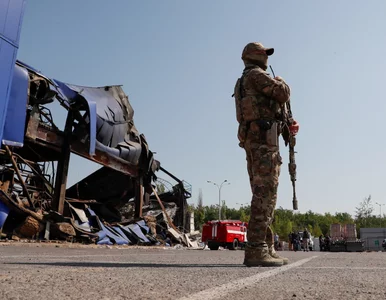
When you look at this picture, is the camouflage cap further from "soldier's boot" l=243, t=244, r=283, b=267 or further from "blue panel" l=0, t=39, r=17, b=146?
"blue panel" l=0, t=39, r=17, b=146

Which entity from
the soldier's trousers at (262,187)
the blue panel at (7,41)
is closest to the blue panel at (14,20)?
the blue panel at (7,41)

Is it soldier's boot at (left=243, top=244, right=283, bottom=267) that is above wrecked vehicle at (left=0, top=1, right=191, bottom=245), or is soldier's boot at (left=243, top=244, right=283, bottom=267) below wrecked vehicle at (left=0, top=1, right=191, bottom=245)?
below

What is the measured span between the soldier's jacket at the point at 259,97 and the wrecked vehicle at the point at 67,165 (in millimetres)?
8512

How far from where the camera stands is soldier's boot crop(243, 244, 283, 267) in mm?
3653

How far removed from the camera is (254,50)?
4.30 metres

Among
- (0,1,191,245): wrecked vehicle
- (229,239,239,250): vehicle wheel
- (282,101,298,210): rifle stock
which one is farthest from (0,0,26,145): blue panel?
(229,239,239,250): vehicle wheel

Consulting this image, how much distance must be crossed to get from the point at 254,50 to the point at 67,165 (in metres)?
13.6

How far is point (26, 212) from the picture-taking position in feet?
45.6

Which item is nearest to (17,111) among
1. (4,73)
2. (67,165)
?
(67,165)

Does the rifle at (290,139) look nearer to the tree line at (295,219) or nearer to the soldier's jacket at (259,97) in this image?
the soldier's jacket at (259,97)

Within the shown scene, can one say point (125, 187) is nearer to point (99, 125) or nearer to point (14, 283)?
point (99, 125)

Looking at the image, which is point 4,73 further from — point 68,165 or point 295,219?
point 295,219

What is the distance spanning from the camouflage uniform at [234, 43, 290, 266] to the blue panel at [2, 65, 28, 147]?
28.2ft

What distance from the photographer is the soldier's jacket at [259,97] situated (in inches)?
159
